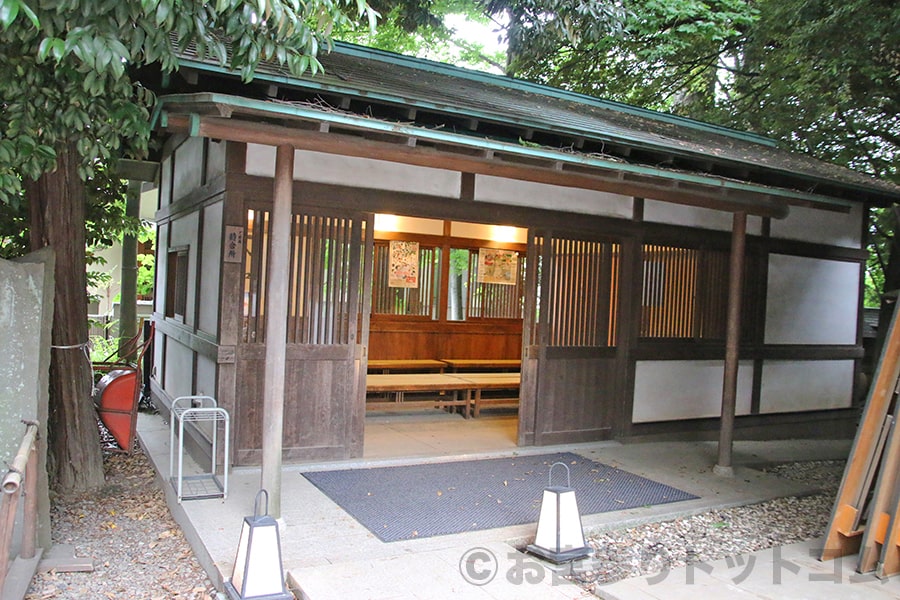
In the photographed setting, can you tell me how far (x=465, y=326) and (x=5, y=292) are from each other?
6.79m

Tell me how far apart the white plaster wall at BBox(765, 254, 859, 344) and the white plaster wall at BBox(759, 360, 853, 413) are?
301mm

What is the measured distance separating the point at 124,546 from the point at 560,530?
2.89 m

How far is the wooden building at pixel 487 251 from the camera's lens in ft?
16.2

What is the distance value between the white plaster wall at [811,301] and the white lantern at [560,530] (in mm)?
5043

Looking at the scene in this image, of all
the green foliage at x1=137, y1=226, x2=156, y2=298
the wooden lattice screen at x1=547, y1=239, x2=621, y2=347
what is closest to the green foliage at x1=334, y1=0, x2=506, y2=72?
the wooden lattice screen at x1=547, y1=239, x2=621, y2=347

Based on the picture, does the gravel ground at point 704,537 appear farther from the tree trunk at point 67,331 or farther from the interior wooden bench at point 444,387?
the tree trunk at point 67,331

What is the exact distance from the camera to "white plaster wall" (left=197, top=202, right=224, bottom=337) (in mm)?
5758

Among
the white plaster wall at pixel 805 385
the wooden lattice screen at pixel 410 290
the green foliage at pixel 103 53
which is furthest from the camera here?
the wooden lattice screen at pixel 410 290

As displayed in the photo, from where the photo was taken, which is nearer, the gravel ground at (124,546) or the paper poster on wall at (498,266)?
the gravel ground at (124,546)

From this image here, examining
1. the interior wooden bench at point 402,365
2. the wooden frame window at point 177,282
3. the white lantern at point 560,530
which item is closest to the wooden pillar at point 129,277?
the wooden frame window at point 177,282

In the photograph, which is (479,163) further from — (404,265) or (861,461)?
(404,265)

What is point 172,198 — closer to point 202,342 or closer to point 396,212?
point 202,342

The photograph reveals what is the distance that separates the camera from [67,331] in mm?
5527

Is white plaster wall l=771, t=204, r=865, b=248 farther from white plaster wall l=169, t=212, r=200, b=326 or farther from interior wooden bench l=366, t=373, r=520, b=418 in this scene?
white plaster wall l=169, t=212, r=200, b=326
